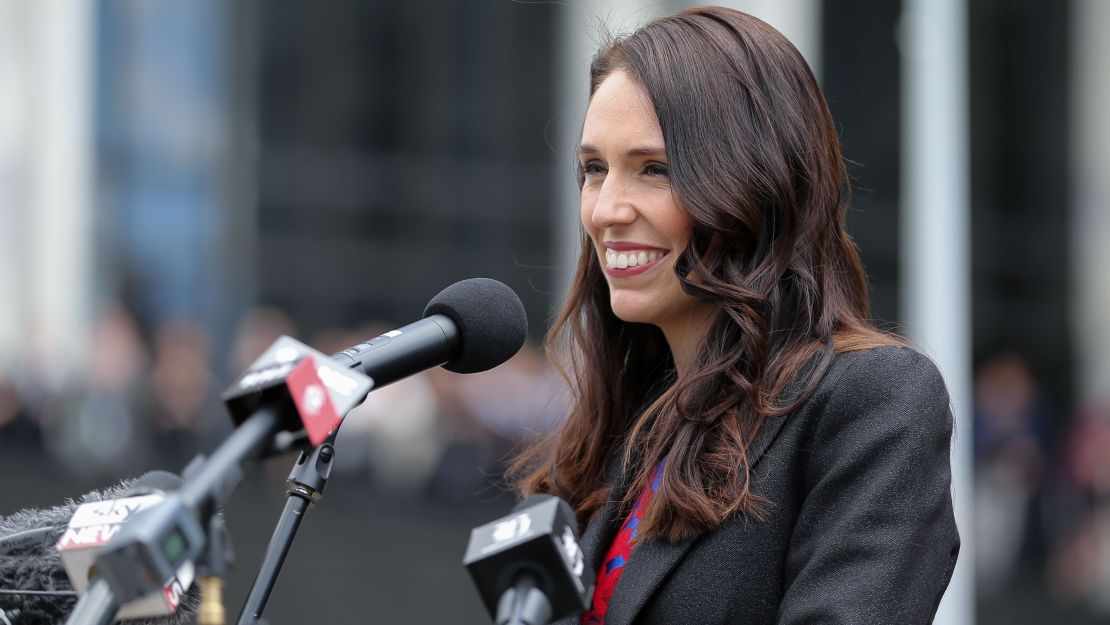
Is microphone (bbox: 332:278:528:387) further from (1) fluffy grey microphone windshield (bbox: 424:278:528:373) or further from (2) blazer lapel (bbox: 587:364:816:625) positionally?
(2) blazer lapel (bbox: 587:364:816:625)

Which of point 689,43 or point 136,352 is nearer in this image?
point 689,43

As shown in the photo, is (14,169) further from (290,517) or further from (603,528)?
(290,517)

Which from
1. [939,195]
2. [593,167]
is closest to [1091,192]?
[939,195]

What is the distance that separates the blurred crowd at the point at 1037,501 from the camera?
37.5ft

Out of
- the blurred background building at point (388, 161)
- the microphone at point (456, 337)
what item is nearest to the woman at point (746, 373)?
the microphone at point (456, 337)

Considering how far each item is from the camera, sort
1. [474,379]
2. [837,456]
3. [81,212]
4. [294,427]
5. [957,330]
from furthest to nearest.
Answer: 1. [81,212]
2. [474,379]
3. [957,330]
4. [837,456]
5. [294,427]

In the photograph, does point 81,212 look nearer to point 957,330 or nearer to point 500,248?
point 500,248

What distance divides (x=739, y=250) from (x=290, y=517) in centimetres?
100

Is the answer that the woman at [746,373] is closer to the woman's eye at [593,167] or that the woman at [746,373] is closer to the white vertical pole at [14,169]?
the woman's eye at [593,167]

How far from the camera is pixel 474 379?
498 inches

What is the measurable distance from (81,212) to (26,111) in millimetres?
1541

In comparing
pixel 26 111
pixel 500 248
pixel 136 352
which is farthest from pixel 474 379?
pixel 26 111

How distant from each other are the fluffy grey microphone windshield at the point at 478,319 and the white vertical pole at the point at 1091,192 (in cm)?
1990

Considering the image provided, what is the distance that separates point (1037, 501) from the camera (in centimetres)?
1166
